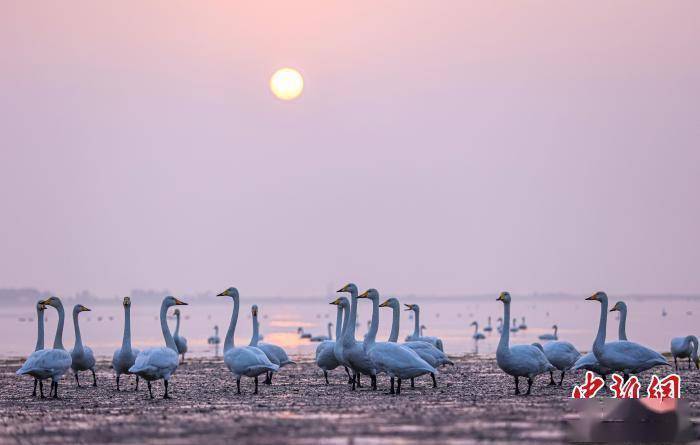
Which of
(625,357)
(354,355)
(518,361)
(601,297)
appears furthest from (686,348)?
(354,355)

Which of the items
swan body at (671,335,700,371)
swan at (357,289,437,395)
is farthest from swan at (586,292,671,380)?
swan body at (671,335,700,371)

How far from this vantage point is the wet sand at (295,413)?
14.8 m

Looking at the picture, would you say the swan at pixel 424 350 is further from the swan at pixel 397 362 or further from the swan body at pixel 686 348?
the swan body at pixel 686 348

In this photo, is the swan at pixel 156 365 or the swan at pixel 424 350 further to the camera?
the swan at pixel 424 350

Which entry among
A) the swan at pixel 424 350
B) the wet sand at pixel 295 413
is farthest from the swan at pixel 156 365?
the swan at pixel 424 350

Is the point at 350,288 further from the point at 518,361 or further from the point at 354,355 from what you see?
the point at 518,361

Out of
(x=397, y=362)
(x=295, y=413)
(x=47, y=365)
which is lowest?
(x=295, y=413)

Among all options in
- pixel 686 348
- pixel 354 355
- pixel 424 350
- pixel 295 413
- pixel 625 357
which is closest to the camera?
pixel 295 413

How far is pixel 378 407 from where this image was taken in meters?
18.6

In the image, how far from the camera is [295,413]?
17906 mm

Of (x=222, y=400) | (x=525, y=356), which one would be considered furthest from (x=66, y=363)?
(x=525, y=356)

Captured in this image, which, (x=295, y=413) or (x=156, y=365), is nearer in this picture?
(x=295, y=413)

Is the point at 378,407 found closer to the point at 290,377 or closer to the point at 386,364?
the point at 386,364

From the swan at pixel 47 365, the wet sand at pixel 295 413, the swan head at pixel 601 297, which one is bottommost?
the wet sand at pixel 295 413
